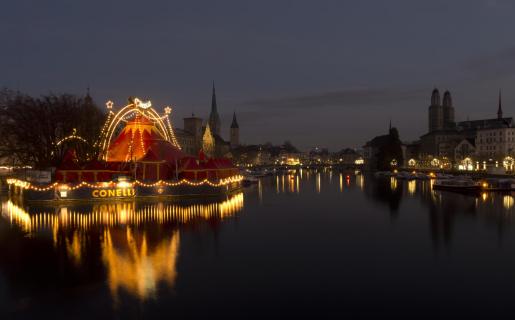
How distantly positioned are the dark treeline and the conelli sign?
45.2 ft

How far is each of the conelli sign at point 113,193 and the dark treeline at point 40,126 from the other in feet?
45.2

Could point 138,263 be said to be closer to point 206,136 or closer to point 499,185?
point 499,185

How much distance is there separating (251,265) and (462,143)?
96.2 m

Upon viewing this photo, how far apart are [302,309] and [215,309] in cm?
223

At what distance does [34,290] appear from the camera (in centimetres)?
1182

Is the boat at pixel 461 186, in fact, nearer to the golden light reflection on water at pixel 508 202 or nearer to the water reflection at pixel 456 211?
the water reflection at pixel 456 211

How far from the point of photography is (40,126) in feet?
141

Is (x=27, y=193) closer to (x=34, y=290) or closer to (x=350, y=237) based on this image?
(x=34, y=290)

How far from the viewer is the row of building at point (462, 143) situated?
87.2 m

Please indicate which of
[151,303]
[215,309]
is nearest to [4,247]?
[151,303]

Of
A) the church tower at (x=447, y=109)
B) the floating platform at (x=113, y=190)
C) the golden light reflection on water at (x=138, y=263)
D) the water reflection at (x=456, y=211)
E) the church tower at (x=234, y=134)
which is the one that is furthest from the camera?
the church tower at (x=234, y=134)

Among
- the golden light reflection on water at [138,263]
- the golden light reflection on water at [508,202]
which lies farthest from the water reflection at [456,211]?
the golden light reflection on water at [138,263]

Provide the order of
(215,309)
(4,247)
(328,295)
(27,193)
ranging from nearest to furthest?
(215,309), (328,295), (4,247), (27,193)

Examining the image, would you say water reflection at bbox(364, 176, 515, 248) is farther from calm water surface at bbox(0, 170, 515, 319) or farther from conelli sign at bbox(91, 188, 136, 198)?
conelli sign at bbox(91, 188, 136, 198)
